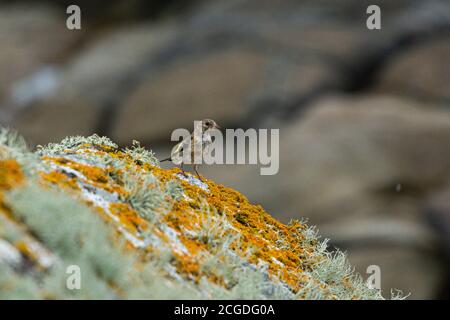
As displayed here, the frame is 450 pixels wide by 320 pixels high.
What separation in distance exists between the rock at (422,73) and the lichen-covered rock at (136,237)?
71.4 feet

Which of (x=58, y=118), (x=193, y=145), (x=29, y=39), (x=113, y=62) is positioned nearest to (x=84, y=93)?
(x=58, y=118)

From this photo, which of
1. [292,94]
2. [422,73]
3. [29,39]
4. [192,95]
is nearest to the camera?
[422,73]

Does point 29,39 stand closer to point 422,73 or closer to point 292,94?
point 292,94

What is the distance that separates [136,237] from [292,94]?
23591 millimetres

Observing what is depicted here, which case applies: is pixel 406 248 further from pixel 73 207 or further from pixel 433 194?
pixel 73 207

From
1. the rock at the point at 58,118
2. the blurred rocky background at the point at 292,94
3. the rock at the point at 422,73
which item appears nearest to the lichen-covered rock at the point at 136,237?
the blurred rocky background at the point at 292,94

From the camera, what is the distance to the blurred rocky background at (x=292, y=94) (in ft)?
78.1

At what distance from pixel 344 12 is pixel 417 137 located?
7.21 metres

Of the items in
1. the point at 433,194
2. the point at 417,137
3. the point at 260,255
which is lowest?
the point at 260,255

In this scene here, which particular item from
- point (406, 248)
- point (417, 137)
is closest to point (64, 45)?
point (417, 137)

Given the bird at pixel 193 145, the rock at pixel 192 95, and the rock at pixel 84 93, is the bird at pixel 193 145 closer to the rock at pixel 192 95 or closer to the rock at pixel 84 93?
the rock at pixel 192 95

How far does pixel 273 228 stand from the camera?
7457 mm

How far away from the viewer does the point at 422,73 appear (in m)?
28.2

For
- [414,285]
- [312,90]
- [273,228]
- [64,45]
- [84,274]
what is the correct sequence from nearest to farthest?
1. [84,274]
2. [273,228]
3. [414,285]
4. [312,90]
5. [64,45]
